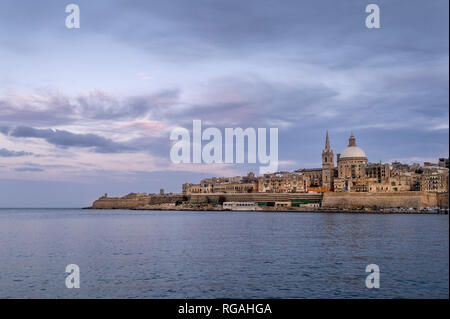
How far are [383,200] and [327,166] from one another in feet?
115

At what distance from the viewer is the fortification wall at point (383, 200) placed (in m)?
92.5

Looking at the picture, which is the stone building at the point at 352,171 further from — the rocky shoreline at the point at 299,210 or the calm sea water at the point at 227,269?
the calm sea water at the point at 227,269

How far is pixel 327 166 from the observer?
132 metres

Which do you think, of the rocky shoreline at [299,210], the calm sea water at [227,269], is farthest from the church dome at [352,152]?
the calm sea water at [227,269]

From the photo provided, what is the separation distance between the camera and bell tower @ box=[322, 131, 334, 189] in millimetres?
127250

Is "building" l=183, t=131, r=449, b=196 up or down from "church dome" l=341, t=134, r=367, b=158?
down

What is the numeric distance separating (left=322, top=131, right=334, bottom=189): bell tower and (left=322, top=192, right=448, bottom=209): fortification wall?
19450mm

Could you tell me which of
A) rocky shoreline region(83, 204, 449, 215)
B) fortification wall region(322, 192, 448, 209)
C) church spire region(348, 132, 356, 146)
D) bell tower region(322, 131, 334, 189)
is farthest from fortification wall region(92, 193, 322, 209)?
church spire region(348, 132, 356, 146)

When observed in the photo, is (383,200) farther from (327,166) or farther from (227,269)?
(227,269)

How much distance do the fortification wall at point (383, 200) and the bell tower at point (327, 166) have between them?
19.4 metres

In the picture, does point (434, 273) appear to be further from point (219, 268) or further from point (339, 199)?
point (339, 199)

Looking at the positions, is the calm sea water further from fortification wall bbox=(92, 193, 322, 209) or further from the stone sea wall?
fortification wall bbox=(92, 193, 322, 209)

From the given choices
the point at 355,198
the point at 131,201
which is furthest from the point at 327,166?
the point at 131,201

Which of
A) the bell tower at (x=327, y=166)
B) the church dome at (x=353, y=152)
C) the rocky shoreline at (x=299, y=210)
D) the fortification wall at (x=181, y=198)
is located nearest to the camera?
the rocky shoreline at (x=299, y=210)
